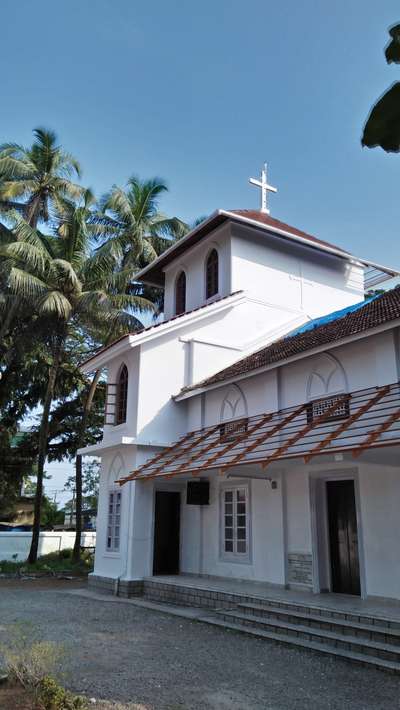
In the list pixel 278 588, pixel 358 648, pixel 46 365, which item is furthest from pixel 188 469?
pixel 46 365

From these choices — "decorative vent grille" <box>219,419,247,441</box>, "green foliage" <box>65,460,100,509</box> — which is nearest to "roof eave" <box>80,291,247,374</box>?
"decorative vent grille" <box>219,419,247,441</box>

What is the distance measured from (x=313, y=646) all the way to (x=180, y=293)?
535 inches

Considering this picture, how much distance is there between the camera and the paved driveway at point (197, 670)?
5.75 m

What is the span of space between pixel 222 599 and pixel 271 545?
165 centimetres

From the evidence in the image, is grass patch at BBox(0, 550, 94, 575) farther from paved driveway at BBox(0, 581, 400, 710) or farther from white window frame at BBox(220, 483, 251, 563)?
paved driveway at BBox(0, 581, 400, 710)

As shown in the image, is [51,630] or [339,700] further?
[51,630]

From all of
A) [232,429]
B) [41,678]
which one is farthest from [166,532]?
[41,678]

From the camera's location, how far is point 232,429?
13852 mm

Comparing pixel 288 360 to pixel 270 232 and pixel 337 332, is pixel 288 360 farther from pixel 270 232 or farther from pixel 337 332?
pixel 270 232

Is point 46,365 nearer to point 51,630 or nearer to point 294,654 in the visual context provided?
point 51,630

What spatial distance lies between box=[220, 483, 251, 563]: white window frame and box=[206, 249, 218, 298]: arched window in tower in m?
6.78

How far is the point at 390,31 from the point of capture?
13.0 ft

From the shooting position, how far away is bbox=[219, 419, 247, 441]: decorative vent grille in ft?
43.8

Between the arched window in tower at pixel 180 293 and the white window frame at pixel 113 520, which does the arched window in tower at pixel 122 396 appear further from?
the arched window in tower at pixel 180 293
